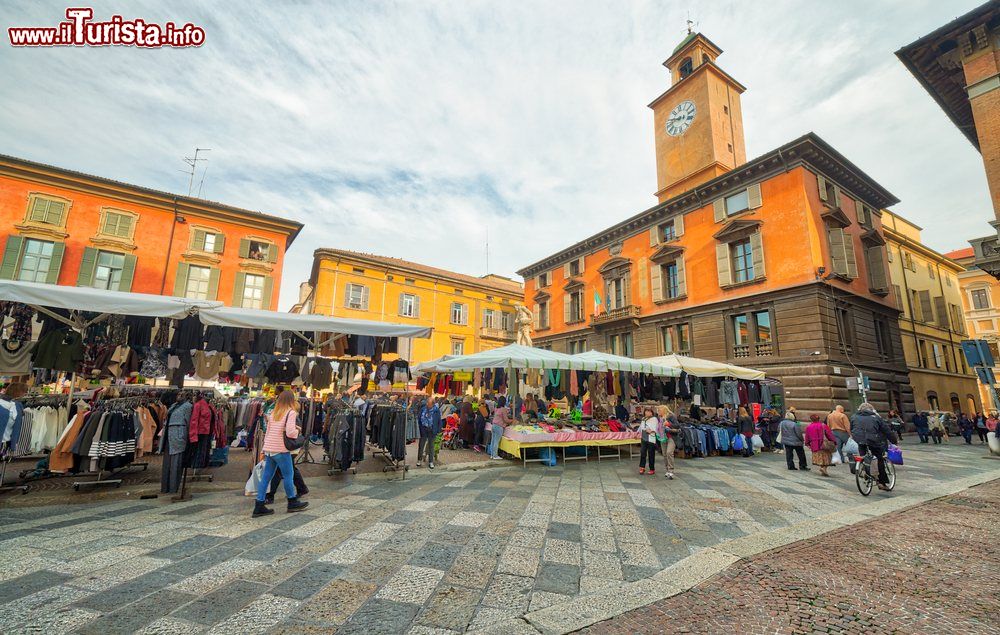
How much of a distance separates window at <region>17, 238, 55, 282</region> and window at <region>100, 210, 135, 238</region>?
7.99ft

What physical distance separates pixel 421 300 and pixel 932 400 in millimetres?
34824

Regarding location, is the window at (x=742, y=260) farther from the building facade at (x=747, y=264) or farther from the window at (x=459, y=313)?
the window at (x=459, y=313)

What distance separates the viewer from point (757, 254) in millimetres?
19078

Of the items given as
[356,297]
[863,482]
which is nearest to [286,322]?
[863,482]

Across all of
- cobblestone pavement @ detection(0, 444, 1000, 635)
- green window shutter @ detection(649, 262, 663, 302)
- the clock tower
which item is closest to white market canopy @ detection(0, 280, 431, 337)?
cobblestone pavement @ detection(0, 444, 1000, 635)

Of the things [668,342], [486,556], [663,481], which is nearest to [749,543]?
[486,556]

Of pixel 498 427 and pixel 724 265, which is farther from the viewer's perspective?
pixel 724 265

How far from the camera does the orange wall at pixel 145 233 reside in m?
20.6

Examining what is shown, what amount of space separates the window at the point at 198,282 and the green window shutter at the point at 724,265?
2861 cm

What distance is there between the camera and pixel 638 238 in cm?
2561

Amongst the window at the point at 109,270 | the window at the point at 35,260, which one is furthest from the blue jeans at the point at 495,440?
the window at the point at 35,260

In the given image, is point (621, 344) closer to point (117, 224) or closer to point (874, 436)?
point (874, 436)

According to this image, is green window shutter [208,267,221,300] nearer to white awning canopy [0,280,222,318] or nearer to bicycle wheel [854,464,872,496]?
white awning canopy [0,280,222,318]

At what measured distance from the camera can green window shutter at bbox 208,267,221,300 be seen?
23597mm
